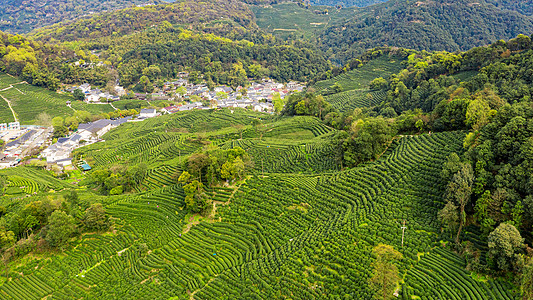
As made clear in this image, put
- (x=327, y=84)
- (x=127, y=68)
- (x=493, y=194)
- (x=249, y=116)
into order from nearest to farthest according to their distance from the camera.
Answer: (x=493, y=194)
(x=249, y=116)
(x=327, y=84)
(x=127, y=68)

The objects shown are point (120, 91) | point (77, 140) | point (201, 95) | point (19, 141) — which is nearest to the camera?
point (19, 141)

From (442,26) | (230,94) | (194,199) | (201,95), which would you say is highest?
(442,26)

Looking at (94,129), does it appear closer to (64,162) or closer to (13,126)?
(64,162)

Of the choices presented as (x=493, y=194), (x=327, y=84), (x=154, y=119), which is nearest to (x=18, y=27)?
(x=154, y=119)

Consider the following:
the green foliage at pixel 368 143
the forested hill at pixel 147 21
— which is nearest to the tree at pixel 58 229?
the green foliage at pixel 368 143

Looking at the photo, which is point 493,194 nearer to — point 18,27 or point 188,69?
point 188,69

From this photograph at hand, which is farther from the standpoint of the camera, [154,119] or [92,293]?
[154,119]

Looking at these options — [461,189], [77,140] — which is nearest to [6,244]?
[461,189]

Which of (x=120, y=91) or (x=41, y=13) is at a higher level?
(x=41, y=13)
